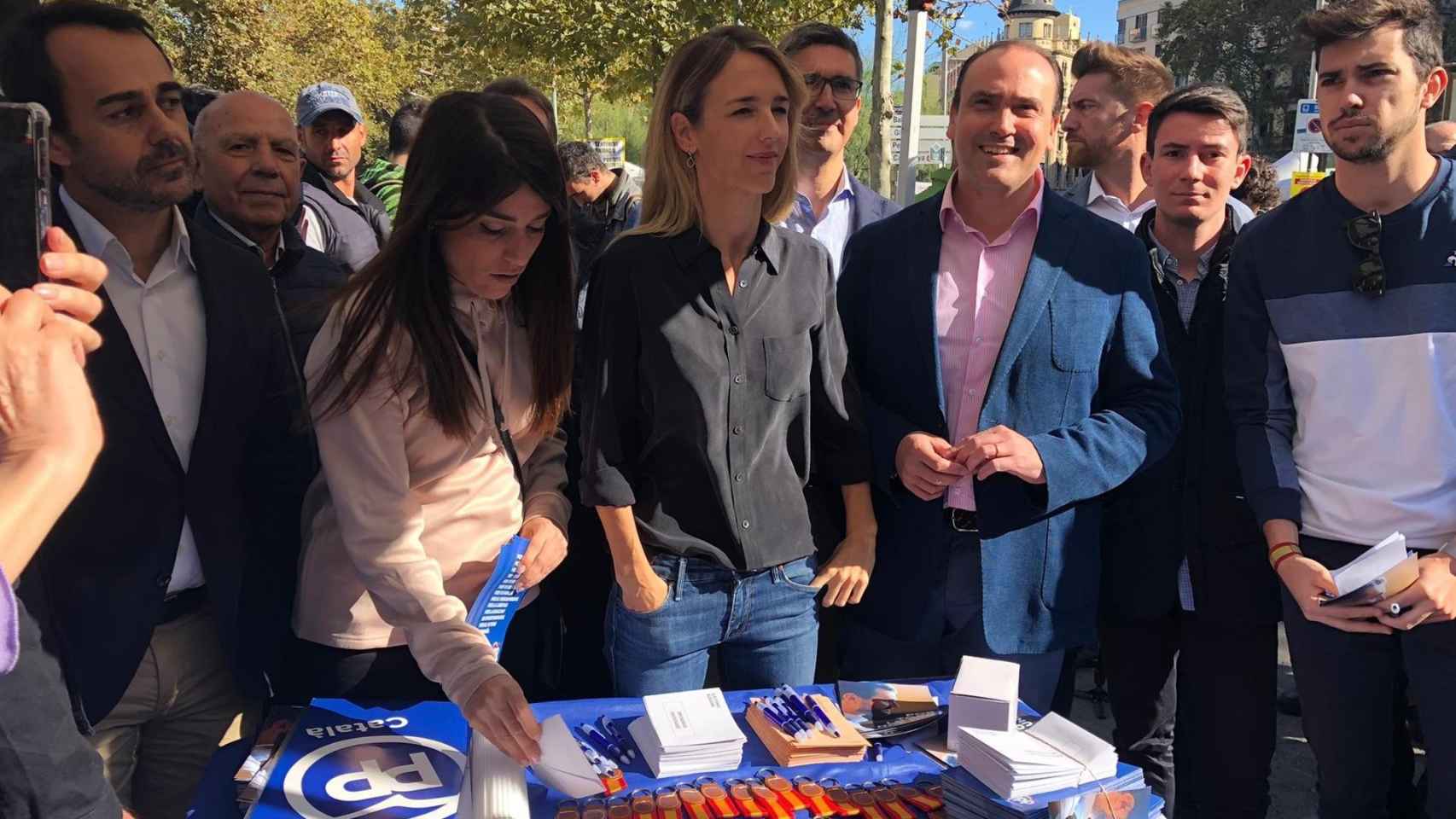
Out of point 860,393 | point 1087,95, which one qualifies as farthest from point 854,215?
point 1087,95

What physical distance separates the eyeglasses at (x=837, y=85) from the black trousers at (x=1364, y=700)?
1883mm

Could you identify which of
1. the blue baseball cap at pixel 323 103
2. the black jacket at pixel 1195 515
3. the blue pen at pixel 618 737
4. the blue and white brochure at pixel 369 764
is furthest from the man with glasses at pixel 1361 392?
the blue baseball cap at pixel 323 103

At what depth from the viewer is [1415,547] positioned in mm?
2338

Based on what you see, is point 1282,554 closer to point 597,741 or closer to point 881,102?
point 597,741

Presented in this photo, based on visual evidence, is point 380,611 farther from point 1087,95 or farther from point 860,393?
point 1087,95

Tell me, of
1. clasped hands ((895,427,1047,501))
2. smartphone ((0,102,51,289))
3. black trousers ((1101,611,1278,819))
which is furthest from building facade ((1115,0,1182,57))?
smartphone ((0,102,51,289))

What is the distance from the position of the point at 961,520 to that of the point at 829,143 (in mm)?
1458

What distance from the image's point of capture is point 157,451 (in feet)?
6.07

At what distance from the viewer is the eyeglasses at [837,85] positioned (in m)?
3.24

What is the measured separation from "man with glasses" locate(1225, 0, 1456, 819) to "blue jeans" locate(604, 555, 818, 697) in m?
1.19

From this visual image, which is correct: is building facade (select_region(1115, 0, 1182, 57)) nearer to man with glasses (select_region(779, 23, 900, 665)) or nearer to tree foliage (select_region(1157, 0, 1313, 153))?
tree foliage (select_region(1157, 0, 1313, 153))

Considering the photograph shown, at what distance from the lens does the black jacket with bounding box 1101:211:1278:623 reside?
8.45 feet

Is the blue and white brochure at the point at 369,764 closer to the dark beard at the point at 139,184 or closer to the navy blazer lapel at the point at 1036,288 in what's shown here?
the dark beard at the point at 139,184

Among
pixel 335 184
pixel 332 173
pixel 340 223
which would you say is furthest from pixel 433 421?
pixel 332 173
